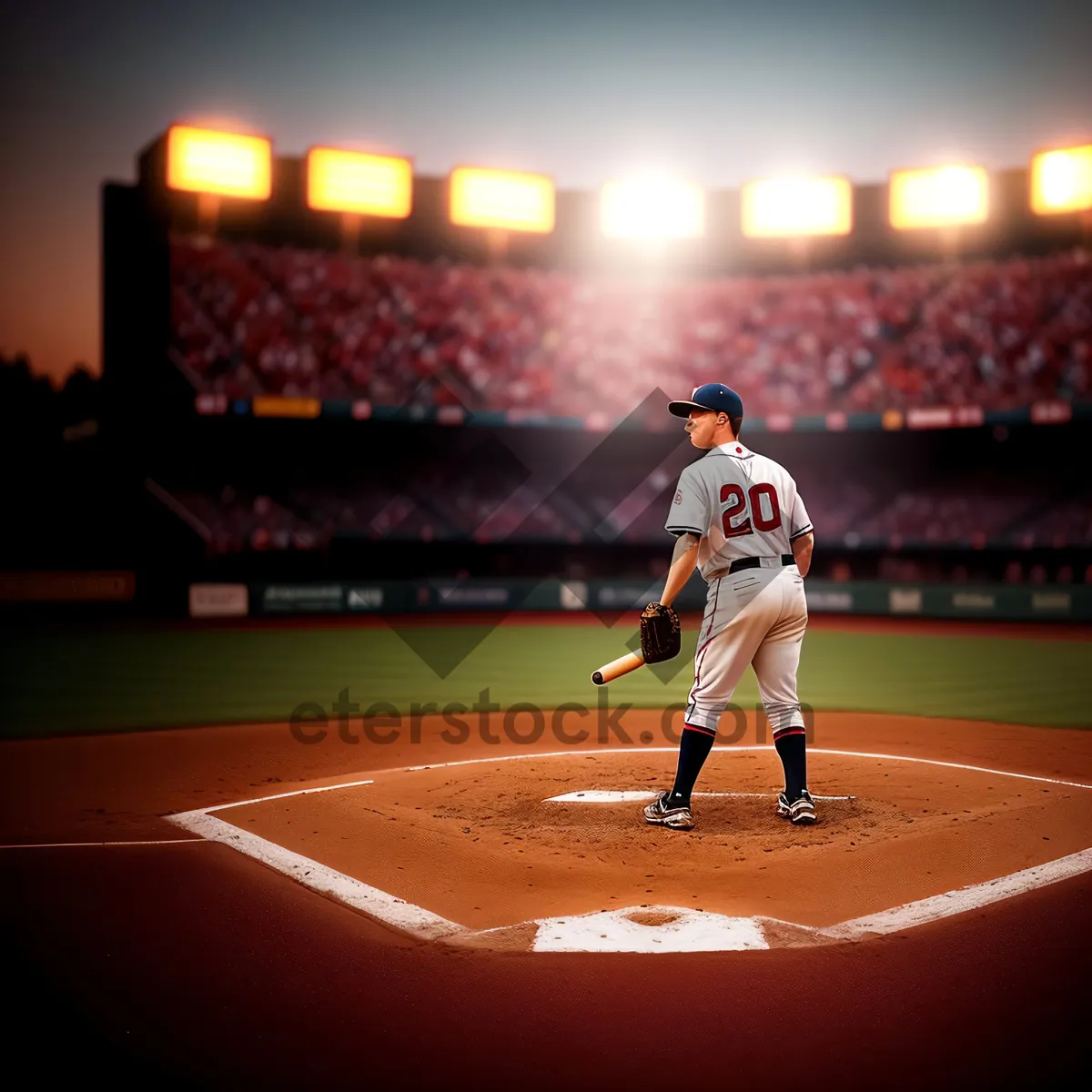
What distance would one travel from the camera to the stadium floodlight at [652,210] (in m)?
26.3

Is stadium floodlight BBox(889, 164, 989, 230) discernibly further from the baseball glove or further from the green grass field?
the baseball glove

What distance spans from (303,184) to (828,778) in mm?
22170

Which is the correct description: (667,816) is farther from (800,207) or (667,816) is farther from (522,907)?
(800,207)

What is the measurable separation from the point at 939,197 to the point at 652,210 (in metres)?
6.88

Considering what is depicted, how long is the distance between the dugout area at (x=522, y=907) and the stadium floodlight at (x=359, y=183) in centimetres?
1906

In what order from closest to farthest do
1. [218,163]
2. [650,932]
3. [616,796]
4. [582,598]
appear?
[650,932]
[616,796]
[582,598]
[218,163]

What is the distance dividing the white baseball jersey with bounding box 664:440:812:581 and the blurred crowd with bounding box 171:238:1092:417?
60.7 feet

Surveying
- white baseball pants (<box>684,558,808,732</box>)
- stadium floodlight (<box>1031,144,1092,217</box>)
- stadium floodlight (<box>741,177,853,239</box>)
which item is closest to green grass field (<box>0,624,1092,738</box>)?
white baseball pants (<box>684,558,808,732</box>)

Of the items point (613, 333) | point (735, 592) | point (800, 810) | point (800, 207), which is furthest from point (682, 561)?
point (800, 207)

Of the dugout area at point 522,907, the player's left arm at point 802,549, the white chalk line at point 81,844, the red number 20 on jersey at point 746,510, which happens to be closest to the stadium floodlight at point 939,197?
the dugout area at point 522,907

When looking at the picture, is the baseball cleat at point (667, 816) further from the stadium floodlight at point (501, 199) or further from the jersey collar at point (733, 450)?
the stadium floodlight at point (501, 199)

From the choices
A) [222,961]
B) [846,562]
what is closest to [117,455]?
[846,562]

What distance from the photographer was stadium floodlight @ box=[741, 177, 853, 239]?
25734 mm

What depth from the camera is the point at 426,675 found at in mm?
12094
